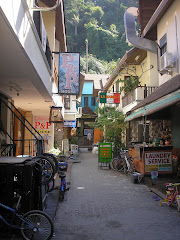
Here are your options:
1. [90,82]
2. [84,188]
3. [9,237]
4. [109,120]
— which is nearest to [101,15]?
[90,82]

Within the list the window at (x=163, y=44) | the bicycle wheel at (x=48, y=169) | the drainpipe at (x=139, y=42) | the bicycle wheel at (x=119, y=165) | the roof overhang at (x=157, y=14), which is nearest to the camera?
the bicycle wheel at (x=48, y=169)

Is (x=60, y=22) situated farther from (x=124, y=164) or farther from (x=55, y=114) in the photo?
(x=124, y=164)

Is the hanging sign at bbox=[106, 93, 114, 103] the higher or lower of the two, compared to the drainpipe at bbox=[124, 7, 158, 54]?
lower

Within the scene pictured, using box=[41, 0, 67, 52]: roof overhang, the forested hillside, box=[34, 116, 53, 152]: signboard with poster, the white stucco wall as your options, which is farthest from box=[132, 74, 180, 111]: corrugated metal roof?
the forested hillside

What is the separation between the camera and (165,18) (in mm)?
10898

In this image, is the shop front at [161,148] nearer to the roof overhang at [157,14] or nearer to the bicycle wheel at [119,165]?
the bicycle wheel at [119,165]

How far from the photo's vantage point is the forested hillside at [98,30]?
51094 millimetres

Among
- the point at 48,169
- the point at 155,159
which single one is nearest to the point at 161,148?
the point at 155,159

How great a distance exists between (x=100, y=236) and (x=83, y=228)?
49 centimetres

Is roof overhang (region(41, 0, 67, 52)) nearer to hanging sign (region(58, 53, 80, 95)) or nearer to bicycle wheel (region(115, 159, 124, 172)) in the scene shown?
hanging sign (region(58, 53, 80, 95))

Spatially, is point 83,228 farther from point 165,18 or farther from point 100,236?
point 165,18

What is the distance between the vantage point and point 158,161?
922cm

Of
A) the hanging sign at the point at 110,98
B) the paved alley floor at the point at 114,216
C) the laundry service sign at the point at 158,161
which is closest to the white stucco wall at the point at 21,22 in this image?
the paved alley floor at the point at 114,216

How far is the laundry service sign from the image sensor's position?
9148 millimetres
